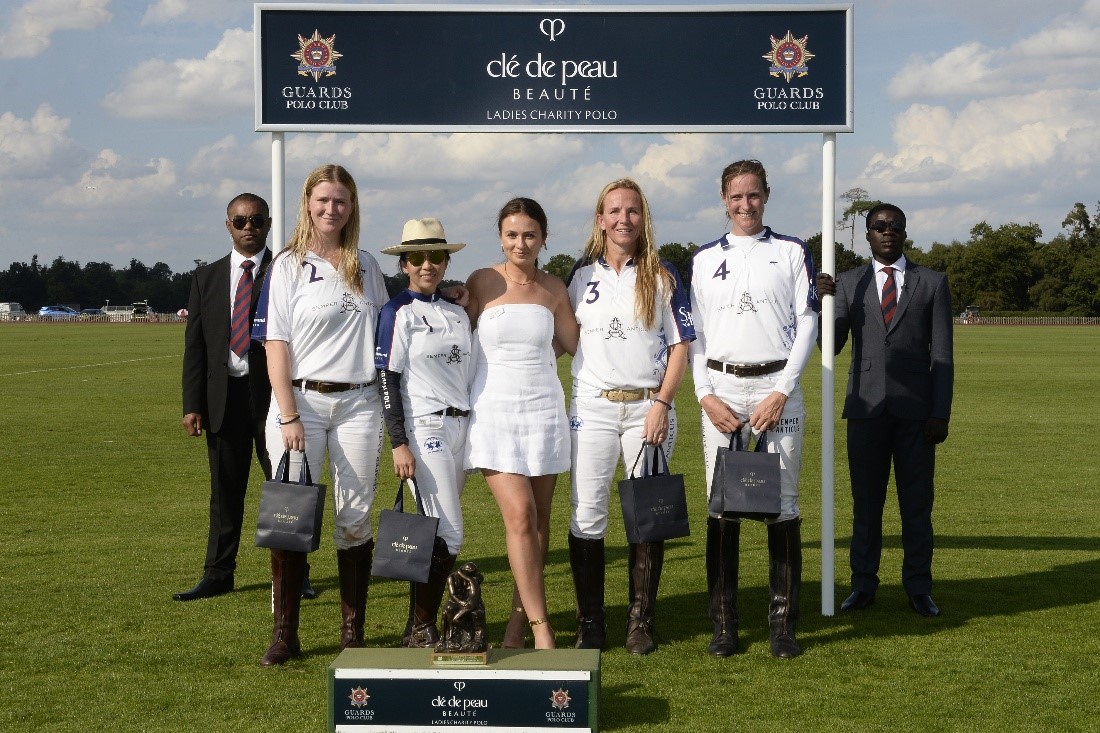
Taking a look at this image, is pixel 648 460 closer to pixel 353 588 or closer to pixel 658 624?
pixel 658 624

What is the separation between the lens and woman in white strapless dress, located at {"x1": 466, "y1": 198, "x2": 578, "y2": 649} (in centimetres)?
542

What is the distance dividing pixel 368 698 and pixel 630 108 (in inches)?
131

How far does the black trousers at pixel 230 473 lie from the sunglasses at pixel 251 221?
856mm

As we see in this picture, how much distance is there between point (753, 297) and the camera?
18.6 ft

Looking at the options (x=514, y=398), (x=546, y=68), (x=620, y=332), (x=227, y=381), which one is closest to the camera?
(x=514, y=398)

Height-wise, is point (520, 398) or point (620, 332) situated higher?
point (620, 332)

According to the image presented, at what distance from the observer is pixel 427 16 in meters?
6.39

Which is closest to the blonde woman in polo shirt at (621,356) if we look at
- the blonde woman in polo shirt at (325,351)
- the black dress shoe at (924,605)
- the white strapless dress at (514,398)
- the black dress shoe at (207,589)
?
the white strapless dress at (514,398)

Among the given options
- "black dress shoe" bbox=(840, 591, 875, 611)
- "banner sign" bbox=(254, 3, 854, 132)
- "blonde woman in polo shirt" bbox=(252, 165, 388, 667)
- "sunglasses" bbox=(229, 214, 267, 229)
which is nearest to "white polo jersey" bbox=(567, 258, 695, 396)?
"blonde woman in polo shirt" bbox=(252, 165, 388, 667)

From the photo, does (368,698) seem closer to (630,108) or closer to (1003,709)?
(1003,709)

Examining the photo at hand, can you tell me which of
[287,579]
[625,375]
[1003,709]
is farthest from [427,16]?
[1003,709]

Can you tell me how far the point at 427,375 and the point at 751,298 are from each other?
1.49 m

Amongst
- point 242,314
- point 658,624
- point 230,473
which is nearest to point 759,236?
point 658,624

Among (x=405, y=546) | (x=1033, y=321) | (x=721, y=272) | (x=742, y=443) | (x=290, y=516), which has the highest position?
(x=721, y=272)
